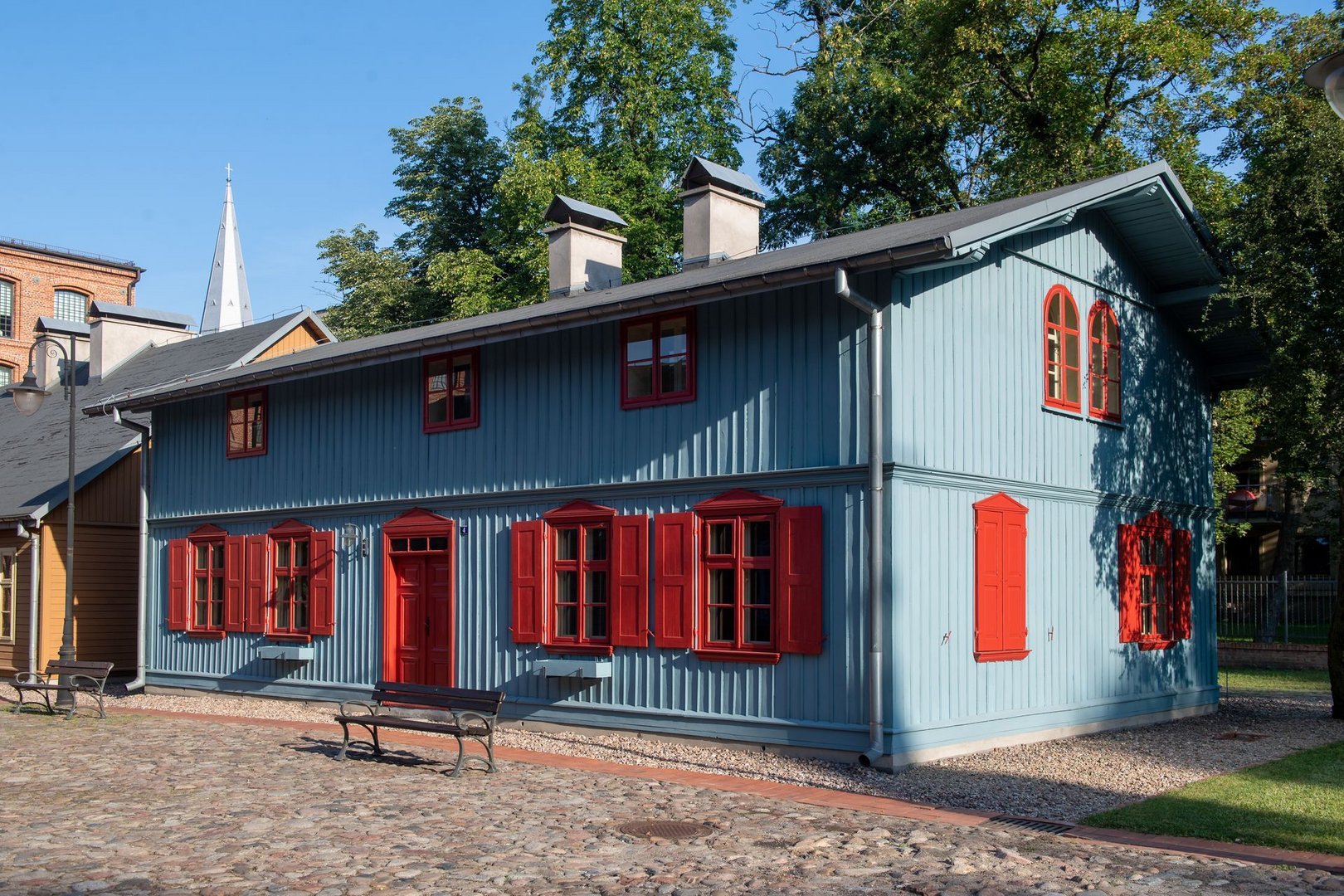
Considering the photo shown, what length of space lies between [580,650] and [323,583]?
5.17 metres

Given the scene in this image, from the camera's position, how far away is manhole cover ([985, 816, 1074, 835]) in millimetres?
9461

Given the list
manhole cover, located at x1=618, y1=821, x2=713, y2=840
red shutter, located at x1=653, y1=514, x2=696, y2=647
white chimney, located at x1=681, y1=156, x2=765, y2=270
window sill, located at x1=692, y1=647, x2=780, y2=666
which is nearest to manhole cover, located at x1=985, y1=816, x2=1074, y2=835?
manhole cover, located at x1=618, y1=821, x2=713, y2=840

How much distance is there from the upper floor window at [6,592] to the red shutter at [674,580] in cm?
1555

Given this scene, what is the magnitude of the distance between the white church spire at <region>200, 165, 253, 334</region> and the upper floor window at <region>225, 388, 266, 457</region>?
42472mm

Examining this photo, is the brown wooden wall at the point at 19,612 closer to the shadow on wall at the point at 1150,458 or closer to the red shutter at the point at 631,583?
the red shutter at the point at 631,583

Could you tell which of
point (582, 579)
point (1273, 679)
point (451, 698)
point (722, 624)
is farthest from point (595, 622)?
point (1273, 679)

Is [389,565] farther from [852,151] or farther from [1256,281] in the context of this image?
[852,151]

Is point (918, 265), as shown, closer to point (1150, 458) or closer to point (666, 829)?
point (666, 829)

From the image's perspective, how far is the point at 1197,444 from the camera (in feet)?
61.2

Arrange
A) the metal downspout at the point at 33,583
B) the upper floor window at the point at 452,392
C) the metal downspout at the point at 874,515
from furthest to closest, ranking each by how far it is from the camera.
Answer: the metal downspout at the point at 33,583, the upper floor window at the point at 452,392, the metal downspout at the point at 874,515

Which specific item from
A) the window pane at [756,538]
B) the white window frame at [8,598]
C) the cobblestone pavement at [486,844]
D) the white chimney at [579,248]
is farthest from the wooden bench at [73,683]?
the window pane at [756,538]

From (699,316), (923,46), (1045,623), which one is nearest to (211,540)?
(699,316)

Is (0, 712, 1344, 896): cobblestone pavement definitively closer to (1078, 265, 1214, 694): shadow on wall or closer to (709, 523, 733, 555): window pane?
(709, 523, 733, 555): window pane

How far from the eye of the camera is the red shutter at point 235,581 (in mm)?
19781
